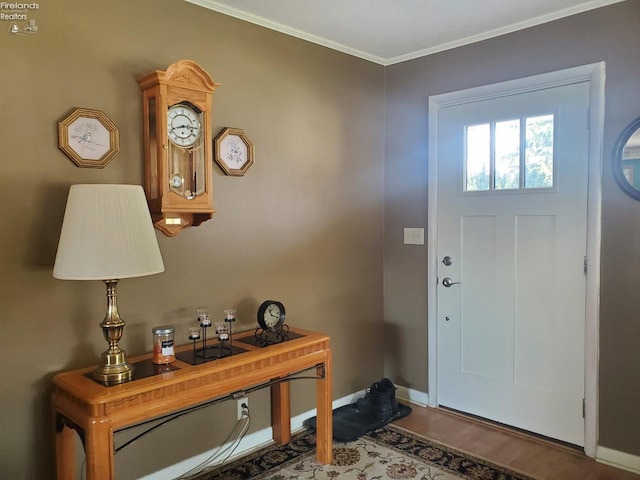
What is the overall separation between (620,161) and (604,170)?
0.09 metres

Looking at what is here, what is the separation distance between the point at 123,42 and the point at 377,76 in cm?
178

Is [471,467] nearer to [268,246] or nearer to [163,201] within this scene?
[268,246]

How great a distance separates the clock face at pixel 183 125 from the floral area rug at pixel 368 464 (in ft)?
5.27

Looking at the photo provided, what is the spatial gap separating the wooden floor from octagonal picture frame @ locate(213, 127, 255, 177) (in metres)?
1.80

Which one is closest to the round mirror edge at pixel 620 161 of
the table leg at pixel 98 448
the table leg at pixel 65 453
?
the table leg at pixel 98 448

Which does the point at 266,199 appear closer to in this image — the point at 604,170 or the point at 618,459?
the point at 604,170

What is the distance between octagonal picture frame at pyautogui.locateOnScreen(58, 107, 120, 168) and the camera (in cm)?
204

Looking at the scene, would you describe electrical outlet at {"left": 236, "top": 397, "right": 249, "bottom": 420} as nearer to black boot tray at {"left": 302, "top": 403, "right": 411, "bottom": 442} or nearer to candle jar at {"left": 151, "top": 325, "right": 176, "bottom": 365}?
black boot tray at {"left": 302, "top": 403, "right": 411, "bottom": 442}

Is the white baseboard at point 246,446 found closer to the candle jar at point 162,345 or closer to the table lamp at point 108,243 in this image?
the candle jar at point 162,345

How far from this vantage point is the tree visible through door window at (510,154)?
110 inches

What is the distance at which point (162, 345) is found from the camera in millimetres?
2098

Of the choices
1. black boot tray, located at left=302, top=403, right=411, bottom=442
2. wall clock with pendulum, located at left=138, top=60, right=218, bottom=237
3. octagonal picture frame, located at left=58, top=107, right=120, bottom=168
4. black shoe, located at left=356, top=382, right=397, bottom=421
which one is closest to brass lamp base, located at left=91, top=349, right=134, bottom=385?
wall clock with pendulum, located at left=138, top=60, right=218, bottom=237

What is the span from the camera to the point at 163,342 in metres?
2.10

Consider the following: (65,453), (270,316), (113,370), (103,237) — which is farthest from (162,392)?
(270,316)
